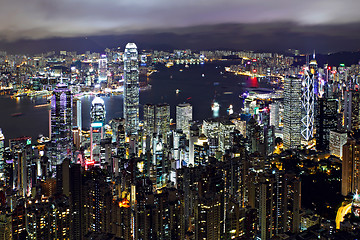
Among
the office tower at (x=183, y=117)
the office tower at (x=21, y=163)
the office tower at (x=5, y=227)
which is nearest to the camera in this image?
the office tower at (x=5, y=227)

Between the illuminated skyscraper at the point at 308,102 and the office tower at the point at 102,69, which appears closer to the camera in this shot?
the illuminated skyscraper at the point at 308,102

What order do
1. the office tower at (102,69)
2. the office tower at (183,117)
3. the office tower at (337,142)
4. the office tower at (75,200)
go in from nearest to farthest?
the office tower at (75,200) → the office tower at (337,142) → the office tower at (183,117) → the office tower at (102,69)

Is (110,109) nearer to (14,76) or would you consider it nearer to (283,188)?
(14,76)

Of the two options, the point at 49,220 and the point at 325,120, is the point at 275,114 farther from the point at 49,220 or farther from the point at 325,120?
the point at 49,220

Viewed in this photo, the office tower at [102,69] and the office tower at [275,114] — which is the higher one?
the office tower at [102,69]

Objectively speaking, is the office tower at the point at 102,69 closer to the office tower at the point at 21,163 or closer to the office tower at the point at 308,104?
the office tower at the point at 21,163

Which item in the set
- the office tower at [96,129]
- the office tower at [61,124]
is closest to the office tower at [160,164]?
the office tower at [96,129]

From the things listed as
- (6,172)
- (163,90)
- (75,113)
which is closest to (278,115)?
(163,90)

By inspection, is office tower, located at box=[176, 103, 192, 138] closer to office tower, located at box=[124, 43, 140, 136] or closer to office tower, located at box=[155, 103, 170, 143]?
office tower, located at box=[155, 103, 170, 143]
